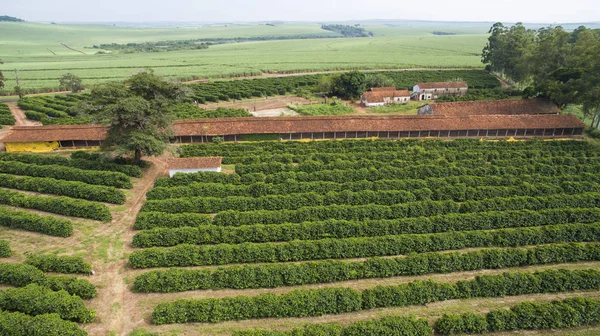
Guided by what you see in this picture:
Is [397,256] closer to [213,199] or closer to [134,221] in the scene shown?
[213,199]

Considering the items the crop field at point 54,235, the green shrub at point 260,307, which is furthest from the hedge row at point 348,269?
the crop field at point 54,235

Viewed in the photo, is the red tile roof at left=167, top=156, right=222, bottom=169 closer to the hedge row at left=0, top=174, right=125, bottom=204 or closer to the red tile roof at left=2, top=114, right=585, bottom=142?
the hedge row at left=0, top=174, right=125, bottom=204

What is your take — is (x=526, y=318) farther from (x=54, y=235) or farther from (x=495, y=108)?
(x=495, y=108)

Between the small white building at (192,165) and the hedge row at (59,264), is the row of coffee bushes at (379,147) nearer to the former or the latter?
the small white building at (192,165)

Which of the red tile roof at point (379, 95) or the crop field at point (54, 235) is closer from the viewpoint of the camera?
the crop field at point (54, 235)

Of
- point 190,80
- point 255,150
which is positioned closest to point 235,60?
point 190,80

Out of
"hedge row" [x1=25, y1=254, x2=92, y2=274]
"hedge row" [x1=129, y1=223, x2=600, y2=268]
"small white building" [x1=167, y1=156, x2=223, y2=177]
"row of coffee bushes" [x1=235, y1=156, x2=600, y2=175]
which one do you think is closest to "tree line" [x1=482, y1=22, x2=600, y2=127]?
"row of coffee bushes" [x1=235, y1=156, x2=600, y2=175]
